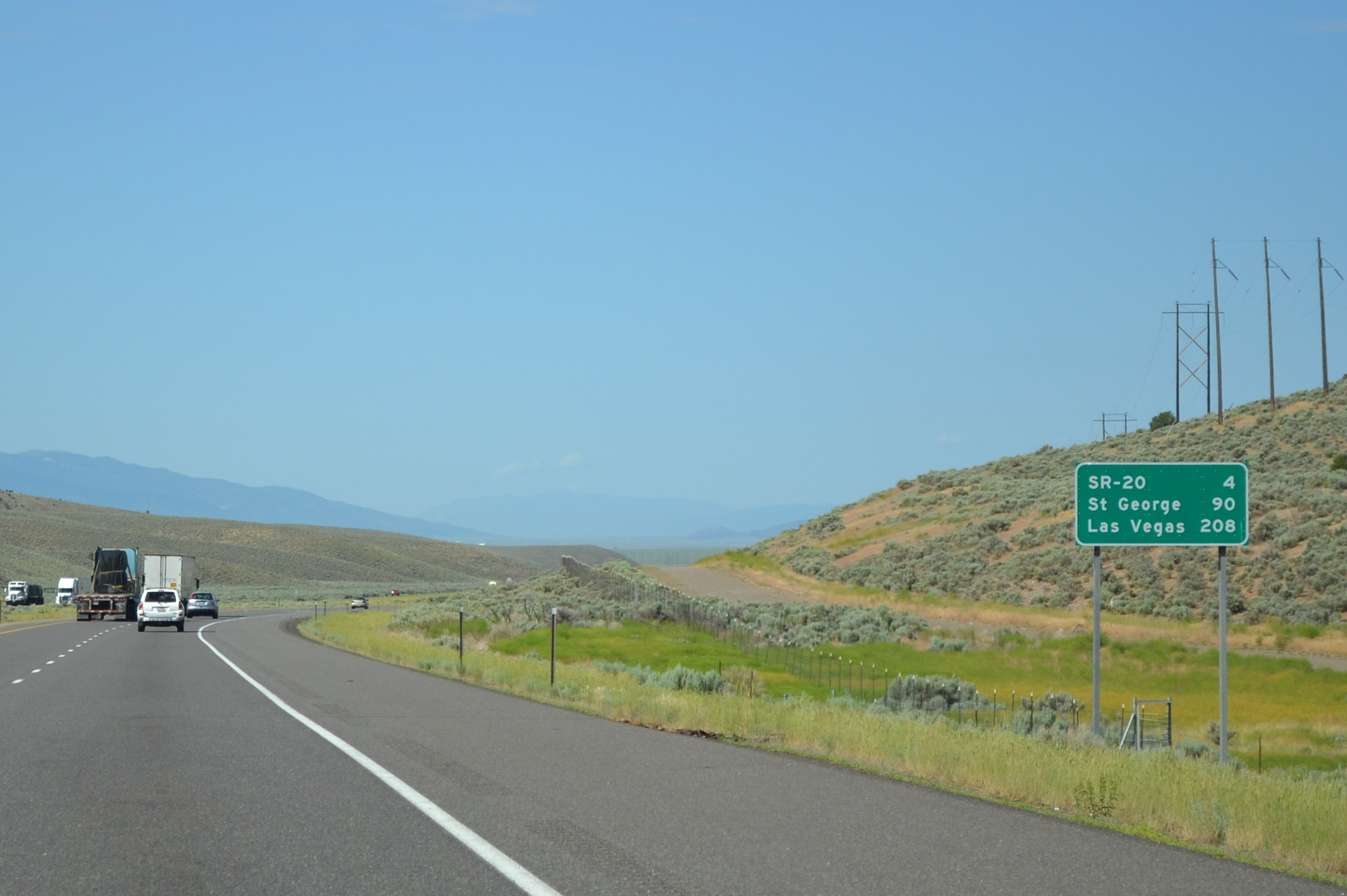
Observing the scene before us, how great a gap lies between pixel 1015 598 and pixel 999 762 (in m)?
42.6

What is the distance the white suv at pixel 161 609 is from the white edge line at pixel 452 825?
39382mm

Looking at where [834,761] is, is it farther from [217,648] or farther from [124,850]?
[217,648]

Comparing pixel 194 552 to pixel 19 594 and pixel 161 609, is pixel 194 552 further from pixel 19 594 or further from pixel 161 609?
pixel 161 609

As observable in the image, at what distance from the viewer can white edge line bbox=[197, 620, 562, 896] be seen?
7.66 metres

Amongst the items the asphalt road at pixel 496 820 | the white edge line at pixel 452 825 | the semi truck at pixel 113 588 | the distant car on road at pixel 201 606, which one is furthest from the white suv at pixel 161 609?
the white edge line at pixel 452 825

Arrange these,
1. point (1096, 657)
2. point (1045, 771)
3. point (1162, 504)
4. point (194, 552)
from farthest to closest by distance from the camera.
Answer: point (194, 552) → point (1162, 504) → point (1096, 657) → point (1045, 771)

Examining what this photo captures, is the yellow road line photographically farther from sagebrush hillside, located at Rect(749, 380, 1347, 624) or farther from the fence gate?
the fence gate

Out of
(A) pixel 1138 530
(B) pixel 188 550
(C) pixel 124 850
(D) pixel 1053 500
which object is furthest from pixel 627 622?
(B) pixel 188 550

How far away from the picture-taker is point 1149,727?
2814cm

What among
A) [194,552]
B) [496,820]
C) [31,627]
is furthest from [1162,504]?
[194,552]

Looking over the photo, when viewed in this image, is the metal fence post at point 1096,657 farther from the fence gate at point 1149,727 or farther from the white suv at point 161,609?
the white suv at point 161,609

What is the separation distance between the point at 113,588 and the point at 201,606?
6.42m

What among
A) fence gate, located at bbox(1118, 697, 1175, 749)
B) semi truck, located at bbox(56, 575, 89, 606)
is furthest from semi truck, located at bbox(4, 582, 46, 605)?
fence gate, located at bbox(1118, 697, 1175, 749)

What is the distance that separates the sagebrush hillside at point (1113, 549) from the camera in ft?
151
